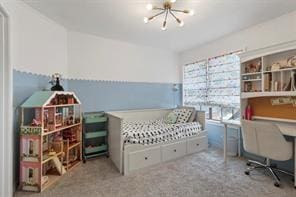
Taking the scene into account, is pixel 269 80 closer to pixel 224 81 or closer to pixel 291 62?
pixel 291 62

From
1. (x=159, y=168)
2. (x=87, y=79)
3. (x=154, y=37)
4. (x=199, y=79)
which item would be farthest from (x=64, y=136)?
(x=199, y=79)

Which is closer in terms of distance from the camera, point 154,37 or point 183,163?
point 183,163

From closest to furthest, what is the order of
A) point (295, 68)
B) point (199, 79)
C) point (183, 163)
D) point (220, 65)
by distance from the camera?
point (295, 68) → point (183, 163) → point (220, 65) → point (199, 79)

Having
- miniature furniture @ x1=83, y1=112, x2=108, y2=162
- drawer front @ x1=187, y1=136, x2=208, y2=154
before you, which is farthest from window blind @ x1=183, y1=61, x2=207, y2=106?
miniature furniture @ x1=83, y1=112, x2=108, y2=162

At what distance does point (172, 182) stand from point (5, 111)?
82.8 inches

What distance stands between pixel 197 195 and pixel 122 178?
3.27ft

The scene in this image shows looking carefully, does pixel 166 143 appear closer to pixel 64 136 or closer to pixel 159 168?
pixel 159 168

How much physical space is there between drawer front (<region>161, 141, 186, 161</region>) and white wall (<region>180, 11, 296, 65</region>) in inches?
80.7

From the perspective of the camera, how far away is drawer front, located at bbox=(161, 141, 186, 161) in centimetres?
309

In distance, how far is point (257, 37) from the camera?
3.10 metres

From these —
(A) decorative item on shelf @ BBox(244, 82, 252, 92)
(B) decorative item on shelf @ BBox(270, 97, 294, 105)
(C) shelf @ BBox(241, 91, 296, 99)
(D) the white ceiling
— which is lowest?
(B) decorative item on shelf @ BBox(270, 97, 294, 105)

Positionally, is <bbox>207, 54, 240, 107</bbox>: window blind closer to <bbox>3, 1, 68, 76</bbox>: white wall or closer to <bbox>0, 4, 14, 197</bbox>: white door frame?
<bbox>3, 1, 68, 76</bbox>: white wall

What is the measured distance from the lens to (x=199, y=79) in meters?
4.43

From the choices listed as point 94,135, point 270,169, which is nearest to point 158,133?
point 94,135
